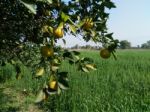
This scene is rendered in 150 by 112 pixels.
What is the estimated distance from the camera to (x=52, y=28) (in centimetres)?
171

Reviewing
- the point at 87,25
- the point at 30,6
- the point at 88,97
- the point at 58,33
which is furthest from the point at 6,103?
the point at 30,6

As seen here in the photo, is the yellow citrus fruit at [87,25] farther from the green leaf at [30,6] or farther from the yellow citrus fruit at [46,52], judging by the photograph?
the green leaf at [30,6]

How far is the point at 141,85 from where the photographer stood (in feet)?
33.0

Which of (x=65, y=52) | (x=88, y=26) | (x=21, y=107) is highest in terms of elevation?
(x=88, y=26)

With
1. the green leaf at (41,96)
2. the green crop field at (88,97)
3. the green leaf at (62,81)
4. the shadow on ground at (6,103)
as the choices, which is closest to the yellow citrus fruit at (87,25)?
the green leaf at (62,81)

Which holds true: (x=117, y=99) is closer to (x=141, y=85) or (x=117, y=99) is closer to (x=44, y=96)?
(x=141, y=85)

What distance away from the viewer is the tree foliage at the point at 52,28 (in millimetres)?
1564

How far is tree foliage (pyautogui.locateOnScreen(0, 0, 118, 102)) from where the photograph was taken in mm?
1564

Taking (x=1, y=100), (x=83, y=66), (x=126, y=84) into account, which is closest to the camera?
(x=83, y=66)

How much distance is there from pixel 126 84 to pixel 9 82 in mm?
4370

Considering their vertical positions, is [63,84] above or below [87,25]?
below

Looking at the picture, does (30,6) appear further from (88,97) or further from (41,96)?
(88,97)

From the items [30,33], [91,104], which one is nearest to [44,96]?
[30,33]

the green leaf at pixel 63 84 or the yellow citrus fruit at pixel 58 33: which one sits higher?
the yellow citrus fruit at pixel 58 33
